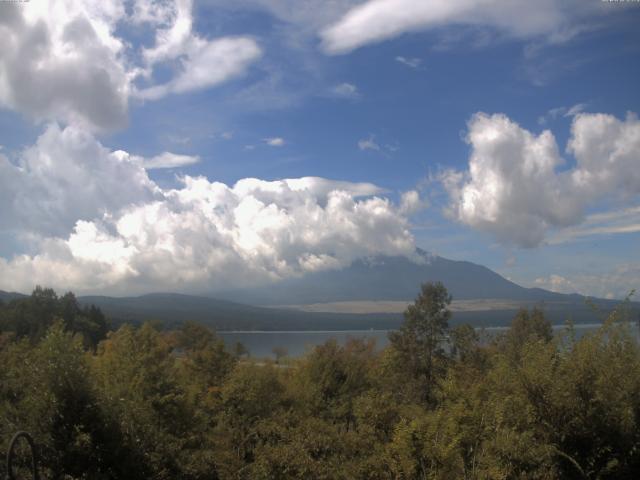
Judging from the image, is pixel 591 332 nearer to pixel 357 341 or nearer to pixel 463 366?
pixel 463 366

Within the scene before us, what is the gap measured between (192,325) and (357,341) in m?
23.8

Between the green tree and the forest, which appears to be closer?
the forest

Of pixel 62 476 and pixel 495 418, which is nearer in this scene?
pixel 62 476

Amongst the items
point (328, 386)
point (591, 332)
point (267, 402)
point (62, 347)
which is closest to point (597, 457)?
point (591, 332)

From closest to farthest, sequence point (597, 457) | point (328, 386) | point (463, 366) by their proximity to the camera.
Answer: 1. point (597, 457)
2. point (328, 386)
3. point (463, 366)

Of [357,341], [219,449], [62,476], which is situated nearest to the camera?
[62,476]

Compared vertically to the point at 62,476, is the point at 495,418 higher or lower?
higher

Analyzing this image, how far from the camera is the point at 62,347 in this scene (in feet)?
48.1

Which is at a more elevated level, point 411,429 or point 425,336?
point 411,429

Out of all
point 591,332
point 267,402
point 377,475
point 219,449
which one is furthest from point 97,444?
point 267,402

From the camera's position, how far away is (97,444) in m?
14.2

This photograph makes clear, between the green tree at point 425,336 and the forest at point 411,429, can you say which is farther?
the green tree at point 425,336

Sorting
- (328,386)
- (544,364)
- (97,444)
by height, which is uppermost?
(544,364)

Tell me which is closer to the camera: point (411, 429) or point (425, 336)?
point (411, 429)
